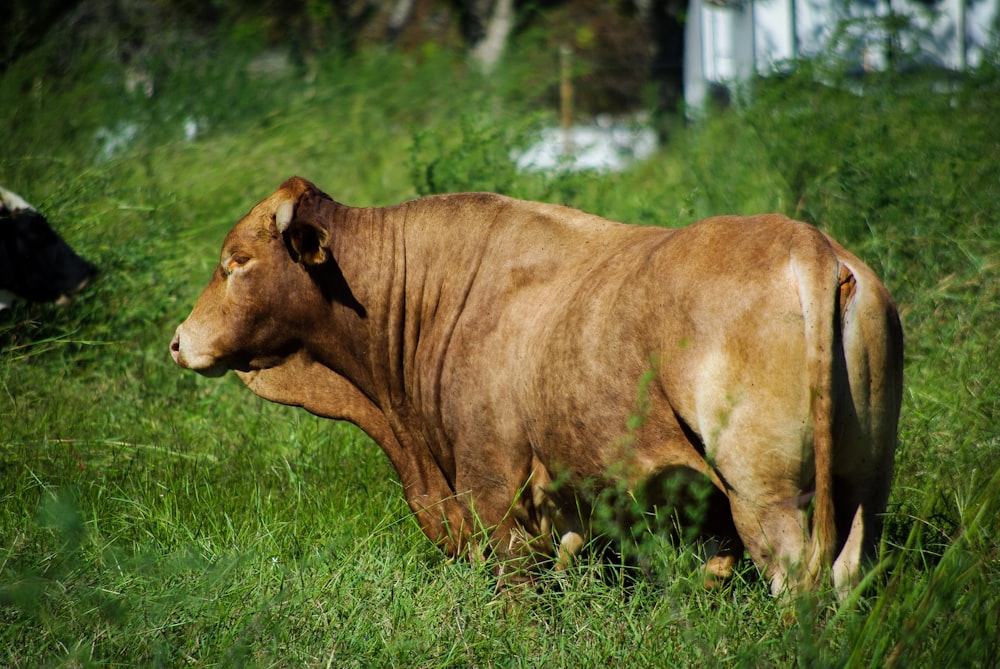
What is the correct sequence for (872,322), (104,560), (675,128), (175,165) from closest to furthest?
(872,322) < (104,560) < (175,165) < (675,128)

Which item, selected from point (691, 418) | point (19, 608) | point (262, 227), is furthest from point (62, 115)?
point (691, 418)

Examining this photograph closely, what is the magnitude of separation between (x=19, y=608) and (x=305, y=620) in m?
0.75

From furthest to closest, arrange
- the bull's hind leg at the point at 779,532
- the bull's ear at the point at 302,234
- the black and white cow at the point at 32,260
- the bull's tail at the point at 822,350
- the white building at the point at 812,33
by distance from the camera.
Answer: the white building at the point at 812,33
the black and white cow at the point at 32,260
the bull's ear at the point at 302,234
the bull's hind leg at the point at 779,532
the bull's tail at the point at 822,350

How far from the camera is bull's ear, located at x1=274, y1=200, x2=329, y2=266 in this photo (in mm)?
3500

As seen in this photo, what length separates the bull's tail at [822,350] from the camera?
239 centimetres

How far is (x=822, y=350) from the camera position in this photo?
239cm

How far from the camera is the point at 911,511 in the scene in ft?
11.5

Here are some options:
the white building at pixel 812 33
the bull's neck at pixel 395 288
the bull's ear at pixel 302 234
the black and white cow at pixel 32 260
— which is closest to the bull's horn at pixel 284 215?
the bull's ear at pixel 302 234

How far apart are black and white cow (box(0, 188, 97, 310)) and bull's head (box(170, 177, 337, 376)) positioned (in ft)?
6.02

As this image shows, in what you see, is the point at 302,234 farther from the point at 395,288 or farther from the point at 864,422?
the point at 864,422

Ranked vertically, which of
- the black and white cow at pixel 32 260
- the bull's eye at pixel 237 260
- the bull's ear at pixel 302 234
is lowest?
the black and white cow at pixel 32 260

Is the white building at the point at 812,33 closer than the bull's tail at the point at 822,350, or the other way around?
the bull's tail at the point at 822,350

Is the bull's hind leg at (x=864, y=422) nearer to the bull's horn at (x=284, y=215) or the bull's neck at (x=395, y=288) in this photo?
the bull's neck at (x=395, y=288)

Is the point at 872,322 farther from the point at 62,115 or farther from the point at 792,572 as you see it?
the point at 62,115
